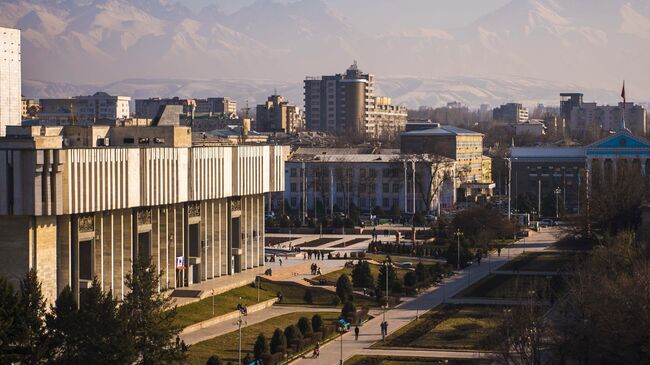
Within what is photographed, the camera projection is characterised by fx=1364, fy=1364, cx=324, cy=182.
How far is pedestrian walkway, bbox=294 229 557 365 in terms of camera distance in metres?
50.9

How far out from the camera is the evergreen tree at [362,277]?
227 ft

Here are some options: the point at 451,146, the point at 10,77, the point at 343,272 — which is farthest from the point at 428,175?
the point at 343,272

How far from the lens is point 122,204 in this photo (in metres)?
56.1

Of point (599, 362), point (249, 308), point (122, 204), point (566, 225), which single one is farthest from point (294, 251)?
point (599, 362)

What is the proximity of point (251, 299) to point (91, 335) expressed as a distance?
79.1ft

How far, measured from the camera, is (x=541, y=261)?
82000 mm

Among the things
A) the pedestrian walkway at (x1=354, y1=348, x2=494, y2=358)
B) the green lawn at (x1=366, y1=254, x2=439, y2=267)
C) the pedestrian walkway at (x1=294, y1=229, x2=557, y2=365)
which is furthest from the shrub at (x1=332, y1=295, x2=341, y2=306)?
A: the green lawn at (x1=366, y1=254, x2=439, y2=267)

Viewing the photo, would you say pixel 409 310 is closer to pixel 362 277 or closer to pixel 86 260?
pixel 362 277

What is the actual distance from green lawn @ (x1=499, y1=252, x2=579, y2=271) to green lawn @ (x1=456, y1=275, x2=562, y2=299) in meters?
3.36

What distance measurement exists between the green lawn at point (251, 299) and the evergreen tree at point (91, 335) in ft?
48.9

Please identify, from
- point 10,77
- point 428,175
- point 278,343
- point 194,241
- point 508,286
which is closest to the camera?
point 278,343

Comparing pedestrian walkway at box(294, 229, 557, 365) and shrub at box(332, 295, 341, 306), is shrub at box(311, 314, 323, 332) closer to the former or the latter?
pedestrian walkway at box(294, 229, 557, 365)

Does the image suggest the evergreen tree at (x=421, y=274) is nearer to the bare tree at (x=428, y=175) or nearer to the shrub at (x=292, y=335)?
the shrub at (x=292, y=335)

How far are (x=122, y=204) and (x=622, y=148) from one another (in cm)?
7473
